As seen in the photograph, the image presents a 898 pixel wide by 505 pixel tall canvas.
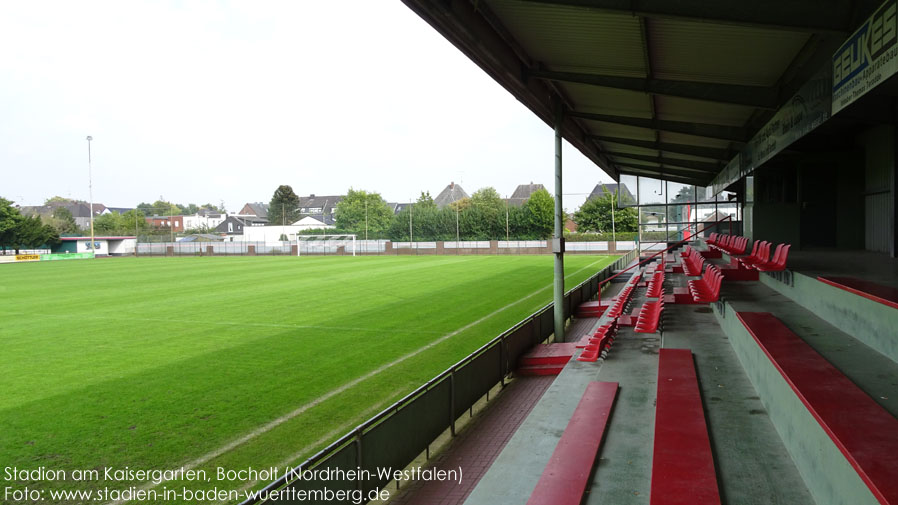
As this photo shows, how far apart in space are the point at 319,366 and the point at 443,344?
10.7 feet

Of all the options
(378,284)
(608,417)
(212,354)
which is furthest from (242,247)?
(608,417)

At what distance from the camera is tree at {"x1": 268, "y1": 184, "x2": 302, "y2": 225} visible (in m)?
111

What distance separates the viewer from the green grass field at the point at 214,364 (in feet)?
25.0

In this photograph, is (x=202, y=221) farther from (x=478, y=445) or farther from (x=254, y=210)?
(x=478, y=445)

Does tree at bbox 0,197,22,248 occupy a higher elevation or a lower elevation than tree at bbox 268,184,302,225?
lower

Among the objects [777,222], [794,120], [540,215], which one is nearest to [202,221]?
[540,215]

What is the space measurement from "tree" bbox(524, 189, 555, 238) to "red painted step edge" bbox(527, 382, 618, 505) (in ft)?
217

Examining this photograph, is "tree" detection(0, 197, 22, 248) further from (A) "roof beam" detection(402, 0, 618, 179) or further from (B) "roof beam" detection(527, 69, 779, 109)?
(B) "roof beam" detection(527, 69, 779, 109)

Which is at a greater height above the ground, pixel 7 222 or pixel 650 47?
pixel 650 47

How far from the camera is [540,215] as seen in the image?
2832 inches

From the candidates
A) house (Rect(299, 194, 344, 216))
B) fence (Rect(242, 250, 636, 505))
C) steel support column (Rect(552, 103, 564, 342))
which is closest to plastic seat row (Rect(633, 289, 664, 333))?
fence (Rect(242, 250, 636, 505))

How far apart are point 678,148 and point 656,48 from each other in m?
9.66

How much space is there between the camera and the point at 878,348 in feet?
16.9

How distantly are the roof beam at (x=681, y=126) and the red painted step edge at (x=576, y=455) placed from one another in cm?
778
